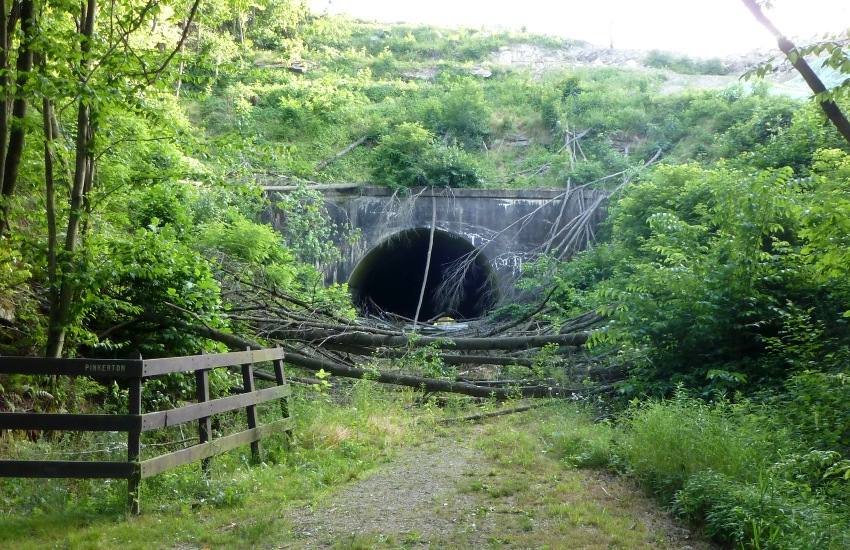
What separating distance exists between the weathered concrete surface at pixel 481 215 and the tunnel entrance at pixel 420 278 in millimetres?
321

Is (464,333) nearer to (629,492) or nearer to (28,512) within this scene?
(629,492)

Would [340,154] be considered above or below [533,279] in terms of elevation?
above

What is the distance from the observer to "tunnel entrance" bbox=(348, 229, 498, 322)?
1900 cm

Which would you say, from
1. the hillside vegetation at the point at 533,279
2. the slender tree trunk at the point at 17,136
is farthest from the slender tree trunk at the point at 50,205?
the slender tree trunk at the point at 17,136

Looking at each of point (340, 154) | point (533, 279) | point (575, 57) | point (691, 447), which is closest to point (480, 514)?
point (691, 447)

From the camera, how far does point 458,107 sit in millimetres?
22906

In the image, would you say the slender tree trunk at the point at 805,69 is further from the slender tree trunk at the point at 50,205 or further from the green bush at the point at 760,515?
the slender tree trunk at the point at 50,205

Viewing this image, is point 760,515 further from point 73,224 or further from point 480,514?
point 73,224

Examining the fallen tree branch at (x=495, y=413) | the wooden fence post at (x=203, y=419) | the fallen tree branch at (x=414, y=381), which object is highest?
the wooden fence post at (x=203, y=419)

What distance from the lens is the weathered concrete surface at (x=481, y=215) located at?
18453 millimetres

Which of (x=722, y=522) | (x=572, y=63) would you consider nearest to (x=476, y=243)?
(x=722, y=522)

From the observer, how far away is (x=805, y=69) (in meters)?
3.82

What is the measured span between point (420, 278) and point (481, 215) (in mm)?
5020

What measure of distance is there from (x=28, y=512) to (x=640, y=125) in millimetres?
21245
